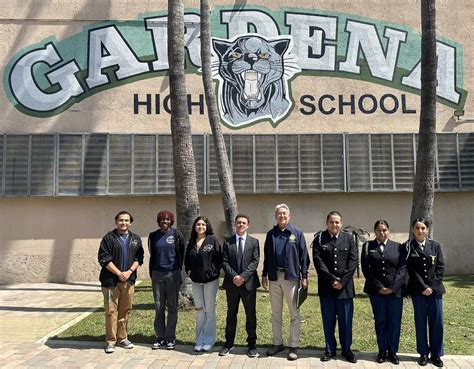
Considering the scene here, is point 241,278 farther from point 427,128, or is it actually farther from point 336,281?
point 427,128

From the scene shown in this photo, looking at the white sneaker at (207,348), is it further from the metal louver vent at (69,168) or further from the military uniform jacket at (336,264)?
the metal louver vent at (69,168)

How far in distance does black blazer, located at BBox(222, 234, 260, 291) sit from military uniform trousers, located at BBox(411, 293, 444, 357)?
1.92 meters

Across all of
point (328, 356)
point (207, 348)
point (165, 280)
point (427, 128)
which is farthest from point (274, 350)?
point (427, 128)

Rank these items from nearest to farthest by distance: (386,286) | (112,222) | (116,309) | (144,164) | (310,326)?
(386,286)
(116,309)
(310,326)
(144,164)
(112,222)

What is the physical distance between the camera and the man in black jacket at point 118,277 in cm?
573

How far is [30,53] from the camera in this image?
11.9 meters

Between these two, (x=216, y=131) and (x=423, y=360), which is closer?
(x=423, y=360)

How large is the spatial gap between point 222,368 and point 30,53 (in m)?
10.4

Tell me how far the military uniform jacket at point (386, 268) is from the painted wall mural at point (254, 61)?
7.15 meters

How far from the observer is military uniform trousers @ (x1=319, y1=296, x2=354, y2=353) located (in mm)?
5324

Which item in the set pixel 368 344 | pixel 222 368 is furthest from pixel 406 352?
pixel 222 368

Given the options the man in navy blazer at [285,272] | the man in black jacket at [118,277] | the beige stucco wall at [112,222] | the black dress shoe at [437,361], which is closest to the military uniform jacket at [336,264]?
the man in navy blazer at [285,272]

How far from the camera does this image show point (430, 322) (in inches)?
203

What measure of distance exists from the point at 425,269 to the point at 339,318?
1.16 m
